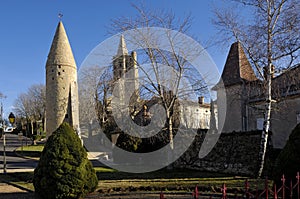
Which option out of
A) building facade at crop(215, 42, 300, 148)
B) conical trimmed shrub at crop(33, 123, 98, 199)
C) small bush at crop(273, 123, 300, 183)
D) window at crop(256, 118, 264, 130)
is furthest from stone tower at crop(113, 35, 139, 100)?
small bush at crop(273, 123, 300, 183)

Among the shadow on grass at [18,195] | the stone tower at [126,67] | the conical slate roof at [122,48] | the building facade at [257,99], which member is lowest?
the shadow on grass at [18,195]

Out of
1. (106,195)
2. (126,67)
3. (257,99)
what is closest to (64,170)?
(106,195)

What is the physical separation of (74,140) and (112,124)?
630 inches

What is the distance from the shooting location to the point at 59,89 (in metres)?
32.7

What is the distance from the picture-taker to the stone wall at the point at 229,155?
48.2 feet

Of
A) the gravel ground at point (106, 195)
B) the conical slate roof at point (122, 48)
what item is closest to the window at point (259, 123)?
the conical slate roof at point (122, 48)

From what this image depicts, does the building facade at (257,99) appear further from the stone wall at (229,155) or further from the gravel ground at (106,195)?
the gravel ground at (106,195)

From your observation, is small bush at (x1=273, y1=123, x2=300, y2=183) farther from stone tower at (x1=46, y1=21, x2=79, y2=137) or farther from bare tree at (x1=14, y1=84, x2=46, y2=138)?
bare tree at (x1=14, y1=84, x2=46, y2=138)

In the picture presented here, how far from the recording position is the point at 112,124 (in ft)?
81.4

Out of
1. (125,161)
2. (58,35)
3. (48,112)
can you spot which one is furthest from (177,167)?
(58,35)

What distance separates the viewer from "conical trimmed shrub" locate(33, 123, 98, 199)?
8109mm

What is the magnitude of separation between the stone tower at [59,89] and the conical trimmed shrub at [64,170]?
24285mm

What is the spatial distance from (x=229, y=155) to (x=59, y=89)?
22.0m

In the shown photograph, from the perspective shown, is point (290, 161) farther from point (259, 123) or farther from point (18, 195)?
point (259, 123)
